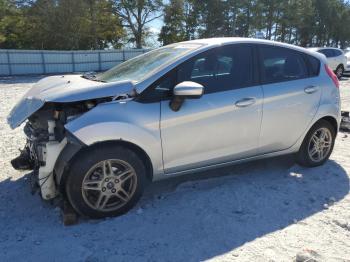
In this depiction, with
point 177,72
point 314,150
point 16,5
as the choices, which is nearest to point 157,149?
point 177,72

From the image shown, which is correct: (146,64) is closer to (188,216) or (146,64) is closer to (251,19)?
(188,216)

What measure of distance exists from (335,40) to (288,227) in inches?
2618

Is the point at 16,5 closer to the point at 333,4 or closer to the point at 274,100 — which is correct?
the point at 274,100

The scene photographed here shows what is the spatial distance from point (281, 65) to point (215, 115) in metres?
1.23

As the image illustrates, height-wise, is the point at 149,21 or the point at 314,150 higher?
the point at 149,21

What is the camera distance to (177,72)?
4008mm

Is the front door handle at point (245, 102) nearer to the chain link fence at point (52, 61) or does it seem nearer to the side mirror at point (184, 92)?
the side mirror at point (184, 92)

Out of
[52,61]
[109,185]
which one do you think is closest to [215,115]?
[109,185]

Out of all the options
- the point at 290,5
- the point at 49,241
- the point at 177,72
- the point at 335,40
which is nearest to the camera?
the point at 49,241

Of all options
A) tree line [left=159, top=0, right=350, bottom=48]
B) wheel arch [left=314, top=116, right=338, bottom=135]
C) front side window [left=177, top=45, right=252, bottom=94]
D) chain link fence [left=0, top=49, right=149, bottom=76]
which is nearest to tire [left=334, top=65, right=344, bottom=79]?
wheel arch [left=314, top=116, right=338, bottom=135]

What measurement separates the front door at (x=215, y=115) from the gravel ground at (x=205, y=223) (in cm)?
45

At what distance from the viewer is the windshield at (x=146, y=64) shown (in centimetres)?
412

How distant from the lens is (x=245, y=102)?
14.1 ft

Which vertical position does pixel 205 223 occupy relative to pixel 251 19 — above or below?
below
